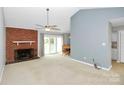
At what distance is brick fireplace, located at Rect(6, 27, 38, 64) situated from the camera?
7.37 metres

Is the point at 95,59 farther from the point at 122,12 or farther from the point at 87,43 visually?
the point at 122,12

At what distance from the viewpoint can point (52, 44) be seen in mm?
11828

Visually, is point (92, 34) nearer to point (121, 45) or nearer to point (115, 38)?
point (121, 45)

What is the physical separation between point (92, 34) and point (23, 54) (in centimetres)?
477

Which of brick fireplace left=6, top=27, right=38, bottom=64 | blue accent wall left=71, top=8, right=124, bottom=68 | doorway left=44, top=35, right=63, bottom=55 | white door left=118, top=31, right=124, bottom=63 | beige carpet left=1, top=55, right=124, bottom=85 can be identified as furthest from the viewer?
doorway left=44, top=35, right=63, bottom=55

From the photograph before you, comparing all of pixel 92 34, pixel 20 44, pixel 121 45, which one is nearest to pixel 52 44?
pixel 20 44

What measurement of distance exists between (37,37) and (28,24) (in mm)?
1800

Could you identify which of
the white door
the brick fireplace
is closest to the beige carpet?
the white door

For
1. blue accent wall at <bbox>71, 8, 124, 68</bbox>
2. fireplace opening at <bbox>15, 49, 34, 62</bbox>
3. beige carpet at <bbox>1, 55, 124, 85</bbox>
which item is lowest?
beige carpet at <bbox>1, 55, 124, 85</bbox>

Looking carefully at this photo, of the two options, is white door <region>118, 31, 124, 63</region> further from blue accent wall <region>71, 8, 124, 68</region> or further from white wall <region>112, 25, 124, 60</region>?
blue accent wall <region>71, 8, 124, 68</region>

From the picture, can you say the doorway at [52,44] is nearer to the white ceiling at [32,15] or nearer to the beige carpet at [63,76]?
the white ceiling at [32,15]

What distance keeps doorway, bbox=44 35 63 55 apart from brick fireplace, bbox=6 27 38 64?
7.44ft

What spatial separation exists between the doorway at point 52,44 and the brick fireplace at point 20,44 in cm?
227
